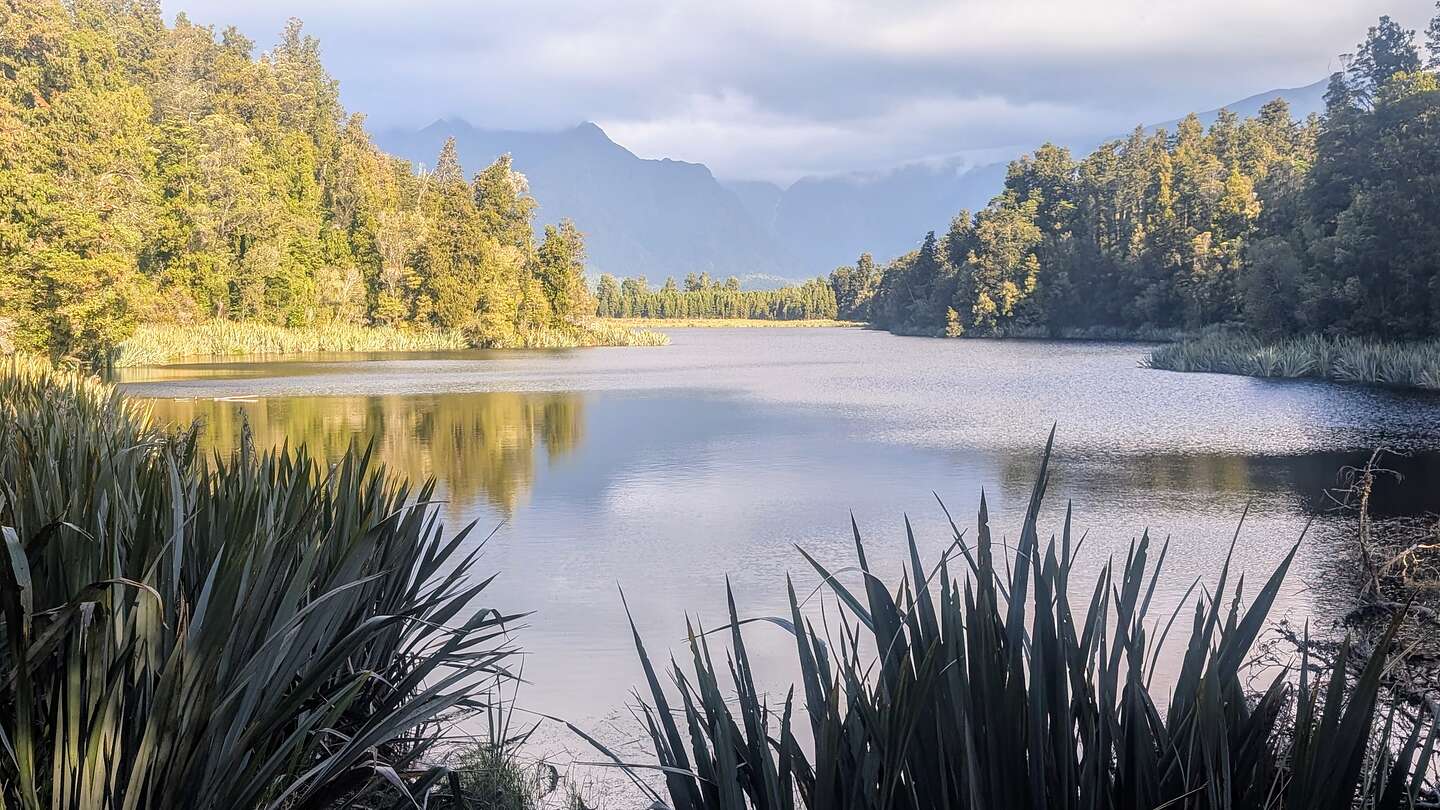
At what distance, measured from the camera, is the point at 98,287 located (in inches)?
903

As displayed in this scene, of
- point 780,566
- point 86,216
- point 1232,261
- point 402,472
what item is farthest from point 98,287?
point 1232,261

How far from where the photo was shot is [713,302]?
132 m

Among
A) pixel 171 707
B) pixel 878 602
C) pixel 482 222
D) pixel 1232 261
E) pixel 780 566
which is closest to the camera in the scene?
pixel 171 707

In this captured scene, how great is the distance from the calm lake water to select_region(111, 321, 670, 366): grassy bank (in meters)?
9.80

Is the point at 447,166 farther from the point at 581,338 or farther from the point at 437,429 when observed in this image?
the point at 437,429

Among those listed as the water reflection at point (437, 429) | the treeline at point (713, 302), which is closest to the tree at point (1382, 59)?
the water reflection at point (437, 429)

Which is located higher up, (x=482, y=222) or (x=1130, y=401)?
(x=482, y=222)

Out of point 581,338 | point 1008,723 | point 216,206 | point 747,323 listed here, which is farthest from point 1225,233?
point 747,323

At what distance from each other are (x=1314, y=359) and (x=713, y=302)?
107 meters

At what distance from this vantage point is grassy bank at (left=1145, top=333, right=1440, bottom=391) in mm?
23828

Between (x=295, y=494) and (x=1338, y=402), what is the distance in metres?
20.2

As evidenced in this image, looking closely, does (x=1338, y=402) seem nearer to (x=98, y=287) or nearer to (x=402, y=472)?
(x=402, y=472)

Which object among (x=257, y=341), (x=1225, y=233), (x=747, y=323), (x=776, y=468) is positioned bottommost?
(x=776, y=468)

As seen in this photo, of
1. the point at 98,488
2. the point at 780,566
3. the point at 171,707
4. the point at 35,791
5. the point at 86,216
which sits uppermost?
the point at 86,216
